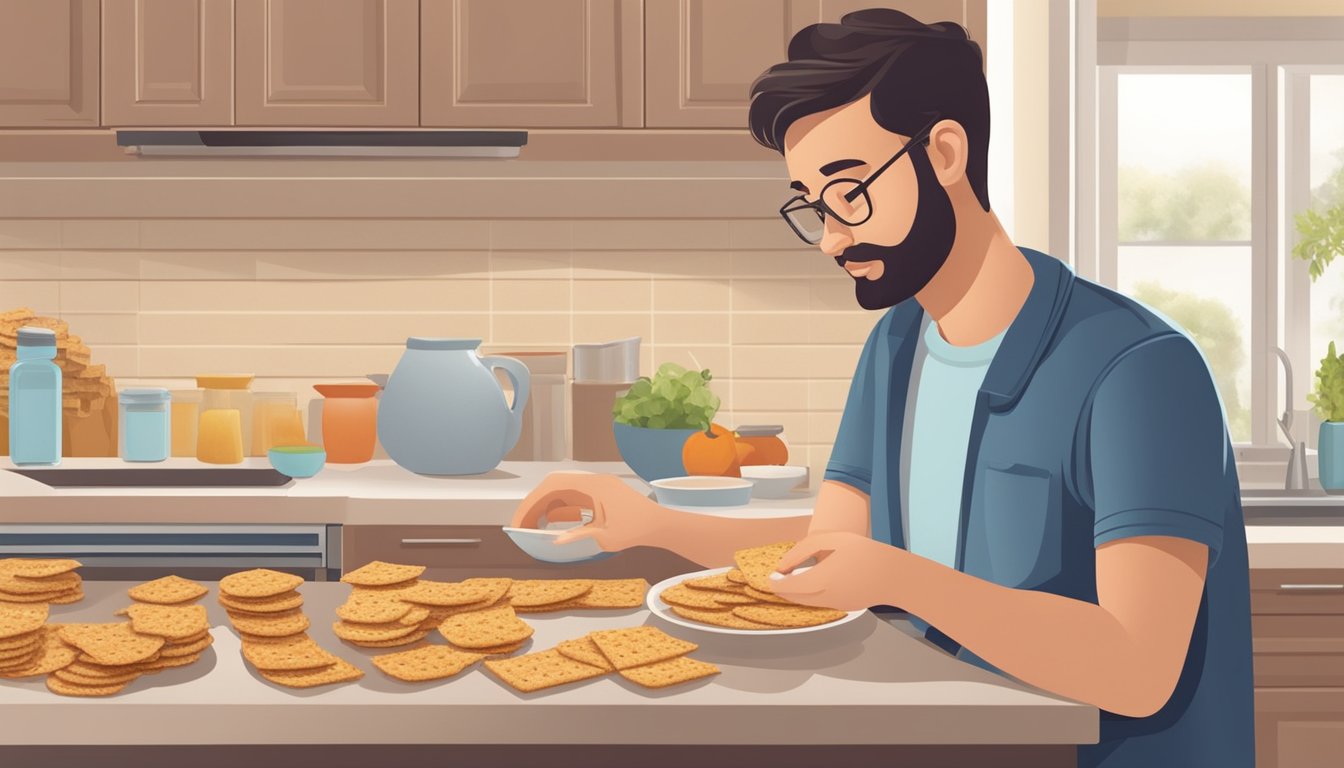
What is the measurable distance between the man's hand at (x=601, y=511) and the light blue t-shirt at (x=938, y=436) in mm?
308

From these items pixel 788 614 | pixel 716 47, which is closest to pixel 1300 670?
pixel 788 614

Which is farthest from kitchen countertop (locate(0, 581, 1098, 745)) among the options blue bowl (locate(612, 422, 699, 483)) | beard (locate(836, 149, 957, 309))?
blue bowl (locate(612, 422, 699, 483))

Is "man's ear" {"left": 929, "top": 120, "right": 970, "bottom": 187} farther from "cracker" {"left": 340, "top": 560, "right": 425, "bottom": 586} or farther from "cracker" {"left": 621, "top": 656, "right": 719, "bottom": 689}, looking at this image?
"cracker" {"left": 340, "top": 560, "right": 425, "bottom": 586}

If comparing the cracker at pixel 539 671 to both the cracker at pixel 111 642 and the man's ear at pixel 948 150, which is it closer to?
the cracker at pixel 111 642

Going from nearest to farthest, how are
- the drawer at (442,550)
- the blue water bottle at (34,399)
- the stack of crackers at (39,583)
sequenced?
the stack of crackers at (39,583), the drawer at (442,550), the blue water bottle at (34,399)

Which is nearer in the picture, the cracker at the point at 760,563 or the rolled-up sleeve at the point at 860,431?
the cracker at the point at 760,563

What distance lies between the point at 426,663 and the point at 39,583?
0.53 m

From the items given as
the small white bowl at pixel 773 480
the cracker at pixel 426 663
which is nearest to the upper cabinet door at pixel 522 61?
the small white bowl at pixel 773 480

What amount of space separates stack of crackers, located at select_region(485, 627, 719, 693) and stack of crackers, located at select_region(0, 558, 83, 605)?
1.86 feet

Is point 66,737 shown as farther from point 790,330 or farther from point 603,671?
point 790,330

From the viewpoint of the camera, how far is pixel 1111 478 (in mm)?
1138

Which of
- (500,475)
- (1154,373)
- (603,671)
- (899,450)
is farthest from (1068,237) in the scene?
(603,671)

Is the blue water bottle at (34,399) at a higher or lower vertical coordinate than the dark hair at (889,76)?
lower

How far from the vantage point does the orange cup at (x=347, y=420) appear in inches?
117
